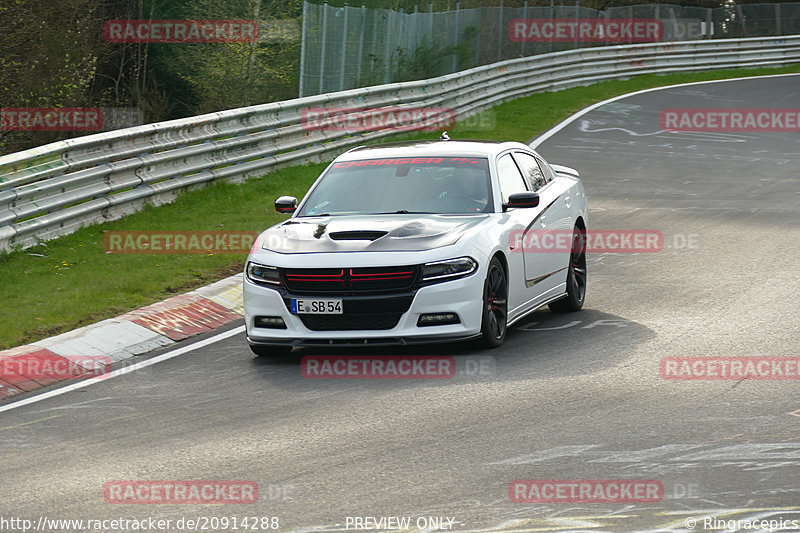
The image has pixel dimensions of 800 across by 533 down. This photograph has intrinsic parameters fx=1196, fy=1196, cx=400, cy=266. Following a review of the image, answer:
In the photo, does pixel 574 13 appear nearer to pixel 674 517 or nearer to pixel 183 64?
pixel 183 64

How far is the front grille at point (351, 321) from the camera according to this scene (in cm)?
895

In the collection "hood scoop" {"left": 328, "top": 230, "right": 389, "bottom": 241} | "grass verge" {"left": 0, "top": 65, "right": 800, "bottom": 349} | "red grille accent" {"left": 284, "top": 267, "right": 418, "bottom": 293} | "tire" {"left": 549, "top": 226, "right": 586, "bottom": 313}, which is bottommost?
"grass verge" {"left": 0, "top": 65, "right": 800, "bottom": 349}

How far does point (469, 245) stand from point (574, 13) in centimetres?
3269

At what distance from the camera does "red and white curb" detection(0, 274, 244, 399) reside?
919cm

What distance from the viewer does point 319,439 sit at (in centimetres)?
706

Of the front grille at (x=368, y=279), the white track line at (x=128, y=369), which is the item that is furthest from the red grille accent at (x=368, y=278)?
the white track line at (x=128, y=369)

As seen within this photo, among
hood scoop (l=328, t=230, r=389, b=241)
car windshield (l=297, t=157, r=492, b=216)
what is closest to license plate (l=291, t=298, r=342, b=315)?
hood scoop (l=328, t=230, r=389, b=241)

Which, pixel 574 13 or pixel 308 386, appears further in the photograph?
pixel 574 13

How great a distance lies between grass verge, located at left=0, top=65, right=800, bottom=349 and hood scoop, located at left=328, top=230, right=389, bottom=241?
2583mm

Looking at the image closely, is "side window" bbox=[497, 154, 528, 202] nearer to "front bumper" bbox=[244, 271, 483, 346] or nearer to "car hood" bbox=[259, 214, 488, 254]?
"car hood" bbox=[259, 214, 488, 254]

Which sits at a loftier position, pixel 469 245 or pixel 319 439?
pixel 469 245

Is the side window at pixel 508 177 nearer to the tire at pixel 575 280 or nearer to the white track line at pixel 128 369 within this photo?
the tire at pixel 575 280

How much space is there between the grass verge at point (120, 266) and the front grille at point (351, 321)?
8.09ft

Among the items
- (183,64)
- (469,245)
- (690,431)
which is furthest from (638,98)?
(690,431)
